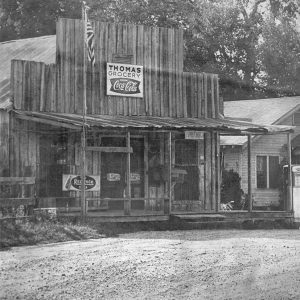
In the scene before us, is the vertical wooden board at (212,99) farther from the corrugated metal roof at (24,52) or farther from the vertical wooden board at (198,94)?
the corrugated metal roof at (24,52)

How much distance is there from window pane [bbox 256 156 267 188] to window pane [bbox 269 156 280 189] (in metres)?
0.24

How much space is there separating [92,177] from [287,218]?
6.08 meters

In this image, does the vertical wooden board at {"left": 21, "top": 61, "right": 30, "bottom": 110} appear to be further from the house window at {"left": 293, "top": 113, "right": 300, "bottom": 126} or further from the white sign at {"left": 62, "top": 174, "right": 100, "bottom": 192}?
the house window at {"left": 293, "top": 113, "right": 300, "bottom": 126}

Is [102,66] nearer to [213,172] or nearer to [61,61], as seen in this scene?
[61,61]

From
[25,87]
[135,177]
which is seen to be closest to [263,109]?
[135,177]

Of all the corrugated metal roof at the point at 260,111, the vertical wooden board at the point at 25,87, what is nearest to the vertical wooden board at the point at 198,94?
the vertical wooden board at the point at 25,87

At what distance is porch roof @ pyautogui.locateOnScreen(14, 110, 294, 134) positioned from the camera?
17.8m

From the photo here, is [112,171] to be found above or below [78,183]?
above

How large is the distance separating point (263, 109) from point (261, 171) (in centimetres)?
395

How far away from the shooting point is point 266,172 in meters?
28.2

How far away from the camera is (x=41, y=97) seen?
19.4 m

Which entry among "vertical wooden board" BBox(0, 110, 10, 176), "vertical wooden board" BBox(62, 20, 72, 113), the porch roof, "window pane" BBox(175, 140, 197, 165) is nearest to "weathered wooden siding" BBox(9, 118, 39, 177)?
"vertical wooden board" BBox(0, 110, 10, 176)

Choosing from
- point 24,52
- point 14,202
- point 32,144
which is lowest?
point 14,202

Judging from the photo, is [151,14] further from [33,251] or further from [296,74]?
[33,251]
